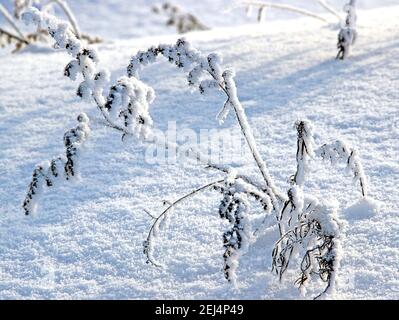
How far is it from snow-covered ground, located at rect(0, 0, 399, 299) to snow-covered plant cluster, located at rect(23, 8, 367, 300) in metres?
0.13

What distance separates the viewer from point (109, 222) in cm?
238

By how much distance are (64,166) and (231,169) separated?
50 centimetres

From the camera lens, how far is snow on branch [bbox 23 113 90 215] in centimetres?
186

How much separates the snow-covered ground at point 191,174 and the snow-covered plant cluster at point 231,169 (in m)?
0.13

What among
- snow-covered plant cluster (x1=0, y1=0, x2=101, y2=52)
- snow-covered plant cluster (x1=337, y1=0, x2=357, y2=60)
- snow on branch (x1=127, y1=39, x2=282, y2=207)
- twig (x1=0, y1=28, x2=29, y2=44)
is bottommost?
snow on branch (x1=127, y1=39, x2=282, y2=207)

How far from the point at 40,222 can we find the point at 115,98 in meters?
0.84

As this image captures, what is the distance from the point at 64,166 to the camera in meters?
1.88

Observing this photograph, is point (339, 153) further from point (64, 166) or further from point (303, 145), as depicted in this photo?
point (64, 166)

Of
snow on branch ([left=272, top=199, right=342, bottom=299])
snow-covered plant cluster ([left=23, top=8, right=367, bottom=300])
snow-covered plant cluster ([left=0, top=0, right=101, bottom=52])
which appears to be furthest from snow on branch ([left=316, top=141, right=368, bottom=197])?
snow-covered plant cluster ([left=0, top=0, right=101, bottom=52])

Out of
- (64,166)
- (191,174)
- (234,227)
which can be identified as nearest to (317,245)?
(234,227)

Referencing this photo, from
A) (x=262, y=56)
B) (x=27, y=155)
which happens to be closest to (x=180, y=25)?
(x=262, y=56)

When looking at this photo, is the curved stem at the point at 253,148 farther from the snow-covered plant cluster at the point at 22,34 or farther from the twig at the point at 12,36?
the twig at the point at 12,36

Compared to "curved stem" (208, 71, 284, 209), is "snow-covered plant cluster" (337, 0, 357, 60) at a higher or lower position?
higher

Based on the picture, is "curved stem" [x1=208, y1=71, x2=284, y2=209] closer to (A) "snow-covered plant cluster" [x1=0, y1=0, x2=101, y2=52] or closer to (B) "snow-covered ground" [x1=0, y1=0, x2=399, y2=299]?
(B) "snow-covered ground" [x1=0, y1=0, x2=399, y2=299]
